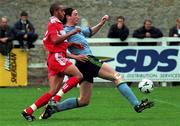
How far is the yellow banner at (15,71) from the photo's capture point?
2458 cm

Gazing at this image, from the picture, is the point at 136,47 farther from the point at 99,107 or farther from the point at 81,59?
the point at 81,59

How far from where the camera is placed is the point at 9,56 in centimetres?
2469

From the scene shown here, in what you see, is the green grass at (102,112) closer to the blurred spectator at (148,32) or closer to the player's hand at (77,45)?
the player's hand at (77,45)

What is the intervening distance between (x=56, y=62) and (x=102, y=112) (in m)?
2.35

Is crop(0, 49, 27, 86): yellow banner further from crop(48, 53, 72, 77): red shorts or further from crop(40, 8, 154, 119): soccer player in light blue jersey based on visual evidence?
crop(48, 53, 72, 77): red shorts

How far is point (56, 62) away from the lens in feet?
46.1

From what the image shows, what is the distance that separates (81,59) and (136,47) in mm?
11211

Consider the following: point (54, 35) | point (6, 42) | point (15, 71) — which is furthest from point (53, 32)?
point (15, 71)

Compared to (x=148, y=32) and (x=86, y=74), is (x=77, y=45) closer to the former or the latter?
(x=86, y=74)

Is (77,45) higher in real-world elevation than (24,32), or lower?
higher

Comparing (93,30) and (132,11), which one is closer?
(93,30)

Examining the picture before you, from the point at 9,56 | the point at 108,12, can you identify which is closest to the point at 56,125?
the point at 9,56

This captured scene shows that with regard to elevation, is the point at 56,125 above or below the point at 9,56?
above

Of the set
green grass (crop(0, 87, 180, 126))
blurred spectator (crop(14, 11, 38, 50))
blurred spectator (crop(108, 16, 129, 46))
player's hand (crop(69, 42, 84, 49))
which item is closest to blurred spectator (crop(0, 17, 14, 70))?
blurred spectator (crop(14, 11, 38, 50))
